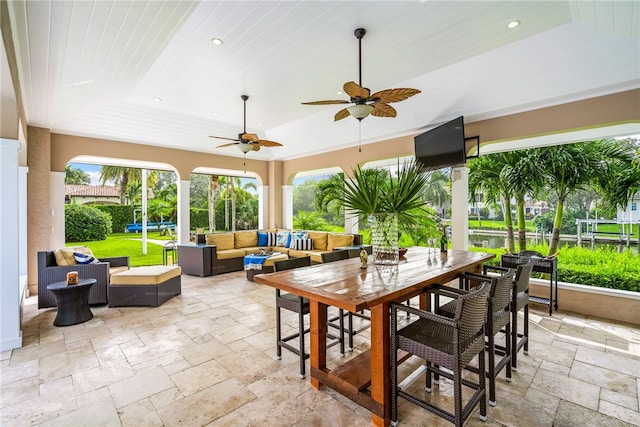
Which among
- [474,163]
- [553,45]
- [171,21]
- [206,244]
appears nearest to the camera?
[171,21]

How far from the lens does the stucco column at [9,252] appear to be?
3.07 meters

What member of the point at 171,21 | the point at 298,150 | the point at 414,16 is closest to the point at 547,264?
the point at 414,16

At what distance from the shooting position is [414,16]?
9.72 feet

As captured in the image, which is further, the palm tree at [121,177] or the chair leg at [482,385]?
the palm tree at [121,177]

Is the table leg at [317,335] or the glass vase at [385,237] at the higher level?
the glass vase at [385,237]

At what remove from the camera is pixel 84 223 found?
932cm

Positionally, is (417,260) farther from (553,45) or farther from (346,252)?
(553,45)

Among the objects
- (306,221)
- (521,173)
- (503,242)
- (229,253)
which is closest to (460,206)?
(521,173)

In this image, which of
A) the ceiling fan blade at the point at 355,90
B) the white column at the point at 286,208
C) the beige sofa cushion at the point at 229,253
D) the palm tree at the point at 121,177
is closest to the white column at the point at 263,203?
the white column at the point at 286,208

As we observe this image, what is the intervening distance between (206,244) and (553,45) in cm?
679

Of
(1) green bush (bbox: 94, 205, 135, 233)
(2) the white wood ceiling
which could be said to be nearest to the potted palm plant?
(2) the white wood ceiling

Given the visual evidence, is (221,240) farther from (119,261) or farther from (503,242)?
(503,242)

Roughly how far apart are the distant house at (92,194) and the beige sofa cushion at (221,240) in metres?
5.68

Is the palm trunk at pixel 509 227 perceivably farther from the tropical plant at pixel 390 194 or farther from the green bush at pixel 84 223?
the green bush at pixel 84 223
